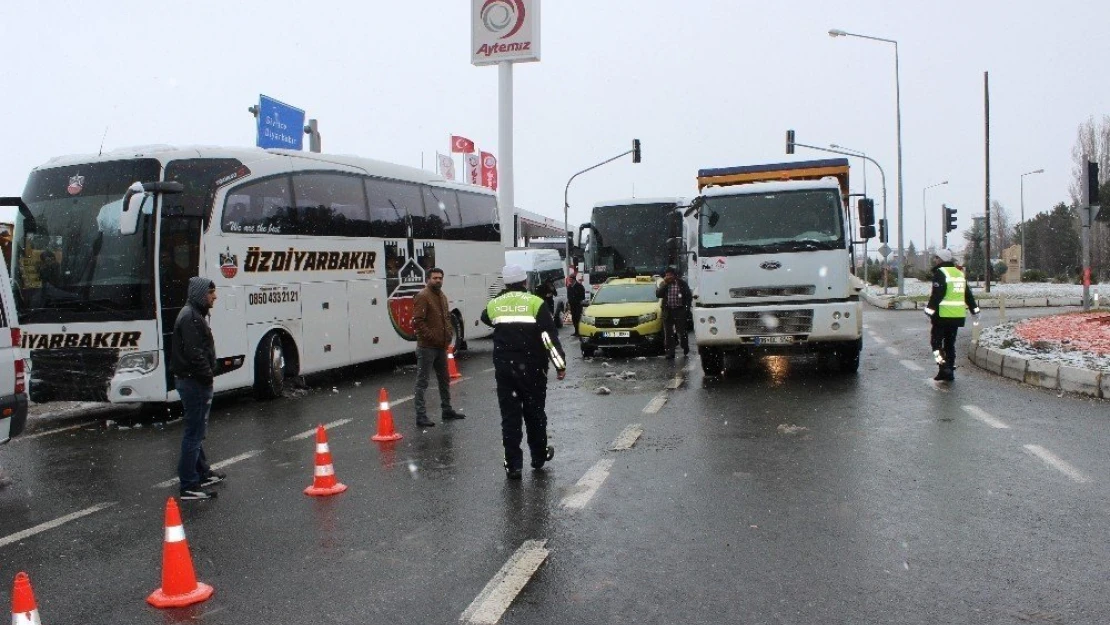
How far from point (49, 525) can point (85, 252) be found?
618 centimetres

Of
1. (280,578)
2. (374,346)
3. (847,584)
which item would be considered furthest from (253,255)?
(847,584)

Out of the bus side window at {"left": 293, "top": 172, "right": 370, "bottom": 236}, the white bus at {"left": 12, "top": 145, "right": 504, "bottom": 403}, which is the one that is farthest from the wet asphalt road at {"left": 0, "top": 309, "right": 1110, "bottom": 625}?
the bus side window at {"left": 293, "top": 172, "right": 370, "bottom": 236}

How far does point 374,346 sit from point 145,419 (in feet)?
16.3

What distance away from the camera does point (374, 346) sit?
56.6 ft

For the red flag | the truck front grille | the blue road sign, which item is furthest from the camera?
the red flag

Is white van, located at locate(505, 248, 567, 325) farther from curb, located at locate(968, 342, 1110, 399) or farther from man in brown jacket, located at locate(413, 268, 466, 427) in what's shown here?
man in brown jacket, located at locate(413, 268, 466, 427)

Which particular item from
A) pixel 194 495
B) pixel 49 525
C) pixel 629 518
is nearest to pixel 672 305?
pixel 194 495

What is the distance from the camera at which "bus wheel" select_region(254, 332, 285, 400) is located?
46.8ft

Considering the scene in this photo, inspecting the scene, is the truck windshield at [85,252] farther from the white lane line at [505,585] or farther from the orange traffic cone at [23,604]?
the orange traffic cone at [23,604]

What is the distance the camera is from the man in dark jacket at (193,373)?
7.64 m

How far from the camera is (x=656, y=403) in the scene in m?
12.2

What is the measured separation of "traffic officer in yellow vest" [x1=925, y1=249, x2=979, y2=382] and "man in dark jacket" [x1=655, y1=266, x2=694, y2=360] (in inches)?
193

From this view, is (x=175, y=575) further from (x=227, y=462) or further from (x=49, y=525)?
(x=227, y=462)

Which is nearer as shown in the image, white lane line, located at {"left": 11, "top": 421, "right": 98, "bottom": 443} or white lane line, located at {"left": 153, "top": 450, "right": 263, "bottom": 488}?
white lane line, located at {"left": 153, "top": 450, "right": 263, "bottom": 488}
